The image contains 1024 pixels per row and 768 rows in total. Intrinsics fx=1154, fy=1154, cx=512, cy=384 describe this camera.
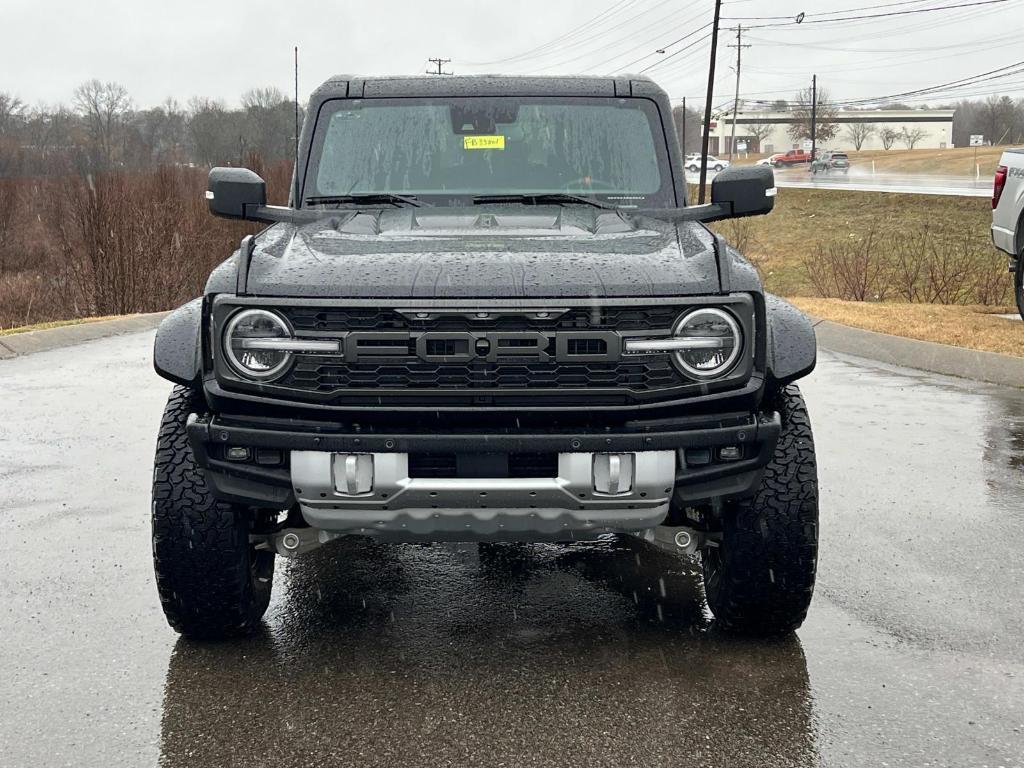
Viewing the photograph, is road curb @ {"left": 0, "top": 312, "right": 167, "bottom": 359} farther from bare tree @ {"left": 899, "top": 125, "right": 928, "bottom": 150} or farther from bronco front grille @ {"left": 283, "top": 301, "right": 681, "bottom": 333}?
bare tree @ {"left": 899, "top": 125, "right": 928, "bottom": 150}

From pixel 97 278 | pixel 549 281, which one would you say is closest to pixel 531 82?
pixel 549 281

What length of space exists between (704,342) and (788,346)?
0.34 m

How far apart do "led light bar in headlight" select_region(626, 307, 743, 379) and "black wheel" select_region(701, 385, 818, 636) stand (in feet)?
0.97

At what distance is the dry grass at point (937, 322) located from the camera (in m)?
11.3

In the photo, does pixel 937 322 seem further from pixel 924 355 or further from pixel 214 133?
pixel 214 133

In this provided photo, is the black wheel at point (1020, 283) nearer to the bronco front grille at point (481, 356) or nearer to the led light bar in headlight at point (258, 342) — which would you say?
the bronco front grille at point (481, 356)

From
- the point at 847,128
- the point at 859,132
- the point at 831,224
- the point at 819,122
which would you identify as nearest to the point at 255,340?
the point at 831,224

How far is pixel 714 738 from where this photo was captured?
10.3 feet

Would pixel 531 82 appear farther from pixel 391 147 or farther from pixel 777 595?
pixel 777 595

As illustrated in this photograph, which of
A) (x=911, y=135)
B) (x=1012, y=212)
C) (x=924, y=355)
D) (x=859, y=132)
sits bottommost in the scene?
(x=924, y=355)

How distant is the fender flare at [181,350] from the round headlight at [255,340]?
0.14m

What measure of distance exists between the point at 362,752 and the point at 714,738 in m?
0.95

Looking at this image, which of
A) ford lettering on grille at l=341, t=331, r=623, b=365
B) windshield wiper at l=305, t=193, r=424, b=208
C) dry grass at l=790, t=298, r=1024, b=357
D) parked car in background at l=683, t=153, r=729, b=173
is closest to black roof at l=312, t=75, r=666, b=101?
windshield wiper at l=305, t=193, r=424, b=208

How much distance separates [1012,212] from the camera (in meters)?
11.5
